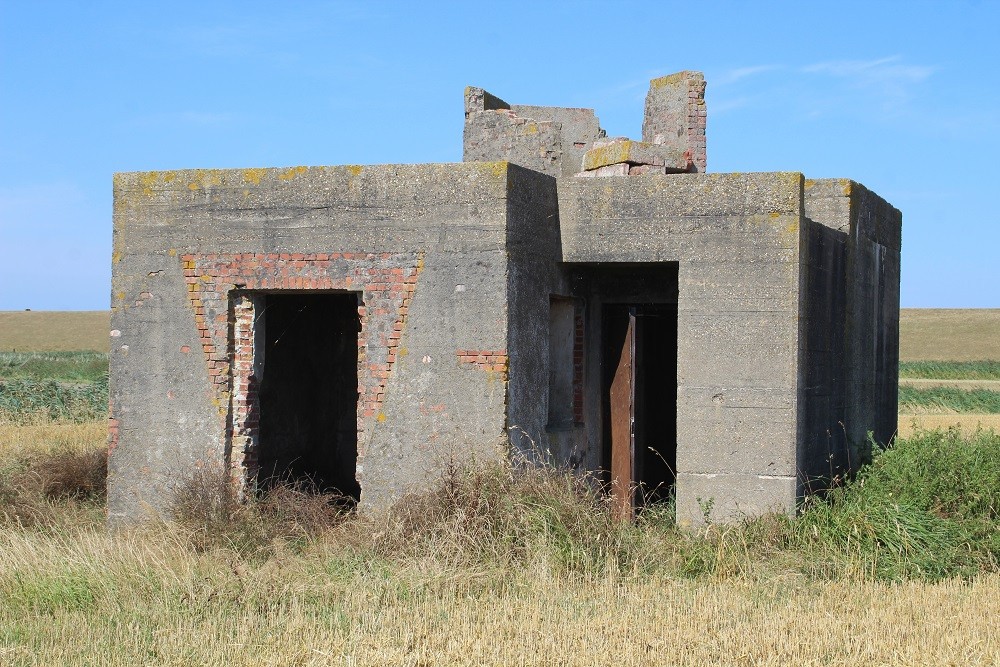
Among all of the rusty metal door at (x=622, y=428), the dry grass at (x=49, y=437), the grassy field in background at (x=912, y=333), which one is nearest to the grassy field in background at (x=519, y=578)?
the rusty metal door at (x=622, y=428)

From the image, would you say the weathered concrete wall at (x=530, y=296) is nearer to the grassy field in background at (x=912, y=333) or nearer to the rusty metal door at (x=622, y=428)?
the rusty metal door at (x=622, y=428)

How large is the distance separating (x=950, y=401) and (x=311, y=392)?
2681 cm

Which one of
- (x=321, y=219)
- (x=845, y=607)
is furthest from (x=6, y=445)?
(x=845, y=607)

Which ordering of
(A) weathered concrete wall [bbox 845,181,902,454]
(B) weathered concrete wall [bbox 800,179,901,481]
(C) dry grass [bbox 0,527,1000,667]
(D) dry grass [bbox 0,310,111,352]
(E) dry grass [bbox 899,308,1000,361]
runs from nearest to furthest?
(C) dry grass [bbox 0,527,1000,667]
(B) weathered concrete wall [bbox 800,179,901,481]
(A) weathered concrete wall [bbox 845,181,902,454]
(E) dry grass [bbox 899,308,1000,361]
(D) dry grass [bbox 0,310,111,352]

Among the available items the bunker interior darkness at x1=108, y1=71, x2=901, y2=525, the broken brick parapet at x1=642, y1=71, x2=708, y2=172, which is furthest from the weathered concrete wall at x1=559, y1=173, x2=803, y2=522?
the broken brick parapet at x1=642, y1=71, x2=708, y2=172

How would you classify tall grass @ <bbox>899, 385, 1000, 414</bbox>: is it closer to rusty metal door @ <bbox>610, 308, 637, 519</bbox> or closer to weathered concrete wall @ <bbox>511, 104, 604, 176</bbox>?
weathered concrete wall @ <bbox>511, 104, 604, 176</bbox>

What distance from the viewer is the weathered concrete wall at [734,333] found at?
8.63 meters

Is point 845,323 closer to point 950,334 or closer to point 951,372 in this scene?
point 951,372

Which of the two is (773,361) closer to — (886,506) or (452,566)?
(886,506)

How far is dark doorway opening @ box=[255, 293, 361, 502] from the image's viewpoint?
11469 millimetres

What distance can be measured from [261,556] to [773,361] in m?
4.25

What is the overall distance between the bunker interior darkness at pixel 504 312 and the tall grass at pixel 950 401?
76.6 feet

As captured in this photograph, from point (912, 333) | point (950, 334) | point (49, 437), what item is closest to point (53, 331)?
point (912, 333)

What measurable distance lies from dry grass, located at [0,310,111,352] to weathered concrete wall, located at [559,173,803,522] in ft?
215
